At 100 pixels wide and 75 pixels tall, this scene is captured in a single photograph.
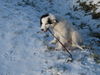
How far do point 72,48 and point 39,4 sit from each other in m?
Answer: 5.04

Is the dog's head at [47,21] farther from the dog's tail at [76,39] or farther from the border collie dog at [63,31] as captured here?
the dog's tail at [76,39]

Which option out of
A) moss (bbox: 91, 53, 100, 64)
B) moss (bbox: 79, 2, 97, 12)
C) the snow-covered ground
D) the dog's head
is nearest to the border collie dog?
the dog's head

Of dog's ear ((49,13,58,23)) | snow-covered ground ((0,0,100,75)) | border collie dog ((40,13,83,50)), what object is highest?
dog's ear ((49,13,58,23))

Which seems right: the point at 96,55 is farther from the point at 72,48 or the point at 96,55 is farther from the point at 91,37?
the point at 91,37

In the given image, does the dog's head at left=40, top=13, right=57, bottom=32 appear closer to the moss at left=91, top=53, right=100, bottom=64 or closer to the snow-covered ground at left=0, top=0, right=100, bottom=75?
the snow-covered ground at left=0, top=0, right=100, bottom=75

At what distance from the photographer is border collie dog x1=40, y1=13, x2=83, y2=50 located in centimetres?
682

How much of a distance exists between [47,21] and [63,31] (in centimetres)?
64

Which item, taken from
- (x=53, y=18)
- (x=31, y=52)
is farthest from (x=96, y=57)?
(x=31, y=52)

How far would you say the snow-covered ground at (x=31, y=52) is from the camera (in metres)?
6.42

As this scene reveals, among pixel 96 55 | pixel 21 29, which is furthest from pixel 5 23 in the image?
pixel 96 55

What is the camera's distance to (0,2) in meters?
11.6

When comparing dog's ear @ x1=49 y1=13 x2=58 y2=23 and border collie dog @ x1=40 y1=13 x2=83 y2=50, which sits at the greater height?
dog's ear @ x1=49 y1=13 x2=58 y2=23

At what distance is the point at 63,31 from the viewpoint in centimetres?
712

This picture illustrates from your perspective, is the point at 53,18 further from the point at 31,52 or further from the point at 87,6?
the point at 87,6
